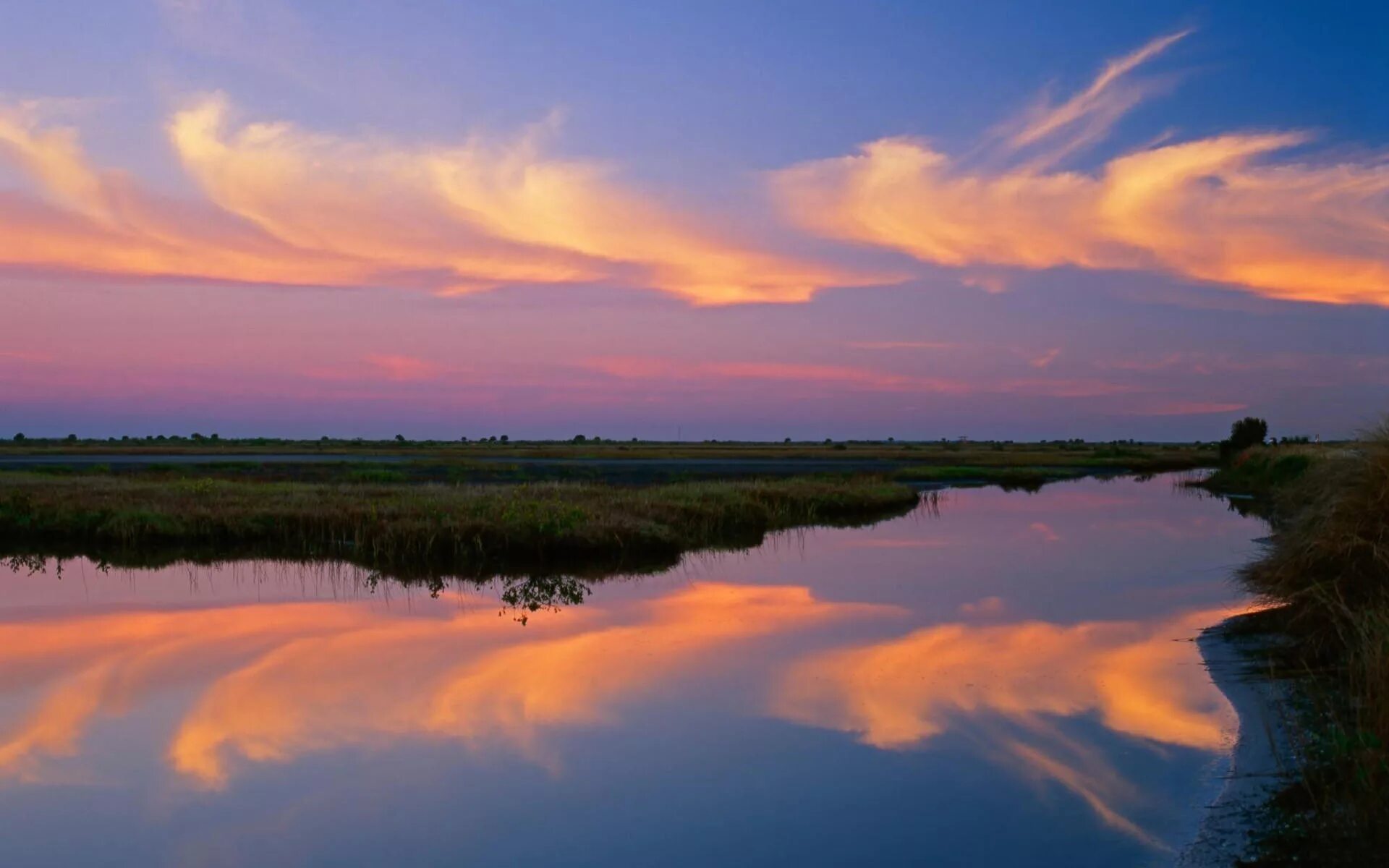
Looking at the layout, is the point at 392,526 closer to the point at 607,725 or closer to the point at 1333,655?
the point at 607,725

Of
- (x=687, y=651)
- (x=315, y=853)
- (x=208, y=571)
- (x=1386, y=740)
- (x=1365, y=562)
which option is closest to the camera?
(x=1386, y=740)

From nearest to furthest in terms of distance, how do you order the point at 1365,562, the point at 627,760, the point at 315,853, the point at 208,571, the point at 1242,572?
Result: 1. the point at 315,853
2. the point at 627,760
3. the point at 1365,562
4. the point at 1242,572
5. the point at 208,571

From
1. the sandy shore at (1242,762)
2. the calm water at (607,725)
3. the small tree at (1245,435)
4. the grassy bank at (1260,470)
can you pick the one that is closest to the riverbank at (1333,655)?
the sandy shore at (1242,762)

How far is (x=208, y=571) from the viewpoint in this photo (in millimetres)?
23578

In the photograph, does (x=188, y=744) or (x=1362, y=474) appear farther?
(x=1362, y=474)

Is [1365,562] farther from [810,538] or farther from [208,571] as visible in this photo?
[208,571]

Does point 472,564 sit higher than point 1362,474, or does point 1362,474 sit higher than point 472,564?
point 1362,474

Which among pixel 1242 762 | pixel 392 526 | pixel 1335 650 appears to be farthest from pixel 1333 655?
pixel 392 526

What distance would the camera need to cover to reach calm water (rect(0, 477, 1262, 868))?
8531mm

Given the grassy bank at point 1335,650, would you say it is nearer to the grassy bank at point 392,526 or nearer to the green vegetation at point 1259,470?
the grassy bank at point 392,526

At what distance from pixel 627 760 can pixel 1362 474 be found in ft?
32.6

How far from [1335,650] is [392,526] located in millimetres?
20562

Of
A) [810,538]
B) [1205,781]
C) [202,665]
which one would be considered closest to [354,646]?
[202,665]

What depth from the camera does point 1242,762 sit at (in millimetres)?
9688
